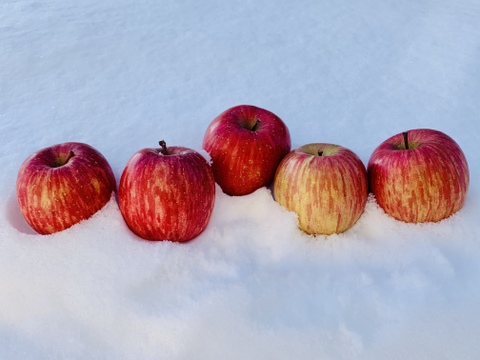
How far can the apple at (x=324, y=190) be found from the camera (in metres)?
1.05

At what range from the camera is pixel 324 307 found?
0.93 meters

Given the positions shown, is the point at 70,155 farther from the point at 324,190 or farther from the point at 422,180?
the point at 422,180

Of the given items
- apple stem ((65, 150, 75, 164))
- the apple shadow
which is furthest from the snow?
apple stem ((65, 150, 75, 164))

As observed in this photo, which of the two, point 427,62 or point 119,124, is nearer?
point 119,124

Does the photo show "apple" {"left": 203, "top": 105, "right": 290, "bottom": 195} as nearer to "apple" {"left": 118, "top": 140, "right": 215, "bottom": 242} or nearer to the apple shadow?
"apple" {"left": 118, "top": 140, "right": 215, "bottom": 242}

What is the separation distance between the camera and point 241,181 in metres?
1.13

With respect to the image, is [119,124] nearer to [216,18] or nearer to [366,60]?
[216,18]

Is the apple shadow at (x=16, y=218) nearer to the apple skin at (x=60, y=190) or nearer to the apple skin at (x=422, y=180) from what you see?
the apple skin at (x=60, y=190)

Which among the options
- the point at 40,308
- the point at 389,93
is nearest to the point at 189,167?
the point at 40,308

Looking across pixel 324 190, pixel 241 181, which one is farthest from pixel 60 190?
pixel 324 190

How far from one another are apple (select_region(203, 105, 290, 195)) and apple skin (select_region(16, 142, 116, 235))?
0.23 meters

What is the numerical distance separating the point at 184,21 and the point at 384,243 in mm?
1033

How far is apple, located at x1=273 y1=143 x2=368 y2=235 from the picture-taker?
3.43 ft

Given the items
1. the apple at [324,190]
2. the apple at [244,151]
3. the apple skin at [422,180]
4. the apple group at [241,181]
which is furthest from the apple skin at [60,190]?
the apple skin at [422,180]
